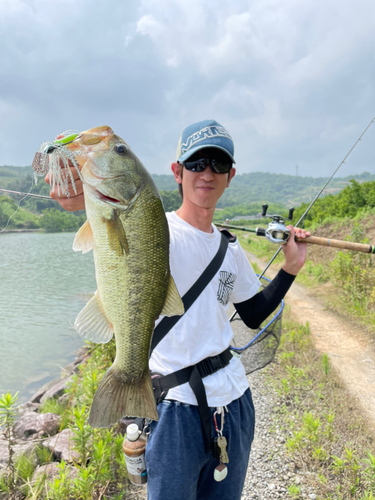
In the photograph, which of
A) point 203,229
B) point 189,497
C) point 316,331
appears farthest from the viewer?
point 316,331

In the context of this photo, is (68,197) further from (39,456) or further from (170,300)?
(39,456)

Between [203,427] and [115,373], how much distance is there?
0.58 meters

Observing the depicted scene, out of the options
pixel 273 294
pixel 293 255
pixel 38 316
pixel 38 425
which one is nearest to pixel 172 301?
pixel 273 294

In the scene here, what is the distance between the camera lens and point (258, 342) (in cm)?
374

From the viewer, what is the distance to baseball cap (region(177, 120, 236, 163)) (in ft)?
6.37

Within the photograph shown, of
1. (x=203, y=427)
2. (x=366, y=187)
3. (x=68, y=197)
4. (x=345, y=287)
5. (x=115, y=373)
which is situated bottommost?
(x=345, y=287)

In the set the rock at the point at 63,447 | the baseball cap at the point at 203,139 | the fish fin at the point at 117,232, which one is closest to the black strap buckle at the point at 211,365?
the fish fin at the point at 117,232

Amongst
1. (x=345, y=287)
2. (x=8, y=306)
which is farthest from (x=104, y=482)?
(x=8, y=306)

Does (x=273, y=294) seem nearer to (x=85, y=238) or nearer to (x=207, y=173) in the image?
(x=207, y=173)

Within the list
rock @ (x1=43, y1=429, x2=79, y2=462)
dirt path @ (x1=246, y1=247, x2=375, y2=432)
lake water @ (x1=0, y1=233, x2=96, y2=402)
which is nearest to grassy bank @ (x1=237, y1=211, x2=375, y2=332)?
dirt path @ (x1=246, y1=247, x2=375, y2=432)

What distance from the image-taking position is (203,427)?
1682mm

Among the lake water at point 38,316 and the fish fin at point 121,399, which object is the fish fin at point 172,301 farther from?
the lake water at point 38,316

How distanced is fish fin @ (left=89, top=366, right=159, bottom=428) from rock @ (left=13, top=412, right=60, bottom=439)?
4.66m

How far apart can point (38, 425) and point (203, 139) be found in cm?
559
